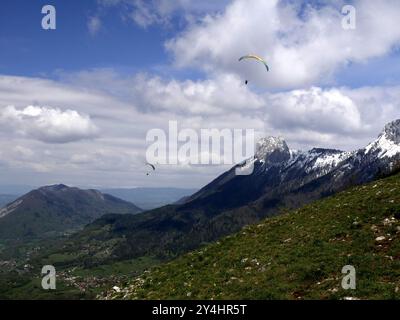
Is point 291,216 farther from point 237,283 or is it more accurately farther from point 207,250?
point 237,283

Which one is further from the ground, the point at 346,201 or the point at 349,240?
the point at 346,201

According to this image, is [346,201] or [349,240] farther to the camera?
[346,201]

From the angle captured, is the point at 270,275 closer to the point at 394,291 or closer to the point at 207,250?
the point at 394,291

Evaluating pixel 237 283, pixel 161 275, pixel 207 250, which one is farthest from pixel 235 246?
pixel 237 283
